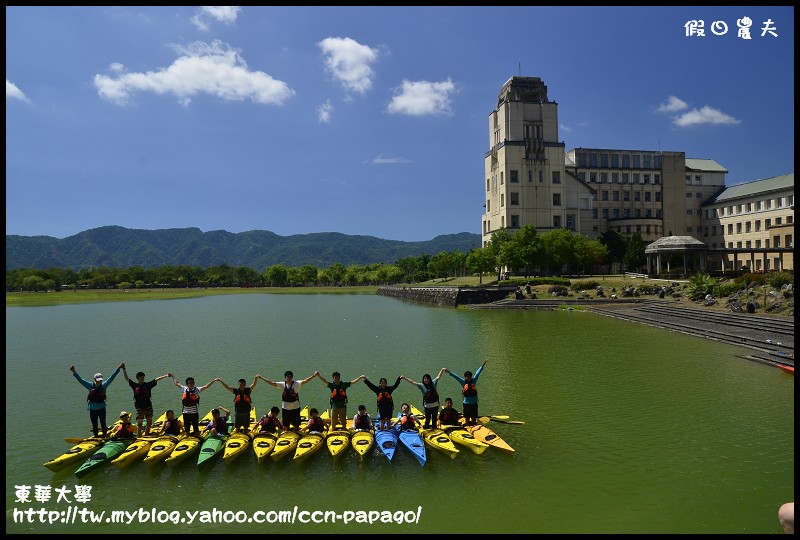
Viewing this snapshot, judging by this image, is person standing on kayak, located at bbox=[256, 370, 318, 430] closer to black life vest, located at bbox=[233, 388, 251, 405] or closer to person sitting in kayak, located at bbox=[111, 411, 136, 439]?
black life vest, located at bbox=[233, 388, 251, 405]

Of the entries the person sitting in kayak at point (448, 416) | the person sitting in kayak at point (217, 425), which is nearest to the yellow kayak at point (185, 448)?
the person sitting in kayak at point (217, 425)

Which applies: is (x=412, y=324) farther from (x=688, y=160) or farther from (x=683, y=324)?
(x=688, y=160)

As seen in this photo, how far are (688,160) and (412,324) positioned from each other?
4093 inches

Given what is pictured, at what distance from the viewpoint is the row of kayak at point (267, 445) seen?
1399 centimetres

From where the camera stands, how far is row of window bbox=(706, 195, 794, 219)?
8906cm

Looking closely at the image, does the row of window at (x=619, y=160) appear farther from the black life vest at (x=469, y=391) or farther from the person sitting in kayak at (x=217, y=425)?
the person sitting in kayak at (x=217, y=425)

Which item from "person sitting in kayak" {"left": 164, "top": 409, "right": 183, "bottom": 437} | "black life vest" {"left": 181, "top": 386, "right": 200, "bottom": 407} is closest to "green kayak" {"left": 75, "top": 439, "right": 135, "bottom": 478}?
"person sitting in kayak" {"left": 164, "top": 409, "right": 183, "bottom": 437}

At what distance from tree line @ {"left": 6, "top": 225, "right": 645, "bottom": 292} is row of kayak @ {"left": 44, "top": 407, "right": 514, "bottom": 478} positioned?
68.9m

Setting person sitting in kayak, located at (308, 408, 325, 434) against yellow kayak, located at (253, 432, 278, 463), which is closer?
yellow kayak, located at (253, 432, 278, 463)

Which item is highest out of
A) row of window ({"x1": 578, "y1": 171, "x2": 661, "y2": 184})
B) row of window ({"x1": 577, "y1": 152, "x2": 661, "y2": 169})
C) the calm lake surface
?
row of window ({"x1": 577, "y1": 152, "x2": 661, "y2": 169})

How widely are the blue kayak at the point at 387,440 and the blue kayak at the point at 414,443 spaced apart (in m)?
0.30

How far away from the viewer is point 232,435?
15102 millimetres

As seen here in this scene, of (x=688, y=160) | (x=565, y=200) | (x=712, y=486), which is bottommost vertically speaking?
(x=712, y=486)

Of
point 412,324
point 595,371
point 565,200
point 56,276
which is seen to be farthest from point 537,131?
point 56,276
